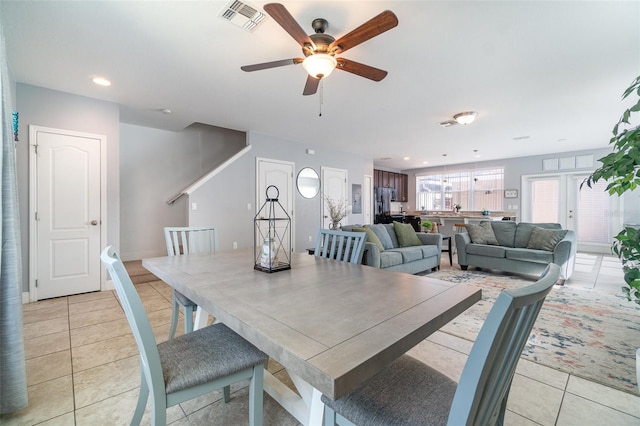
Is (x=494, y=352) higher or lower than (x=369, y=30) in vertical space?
lower

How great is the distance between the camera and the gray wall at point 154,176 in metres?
5.19

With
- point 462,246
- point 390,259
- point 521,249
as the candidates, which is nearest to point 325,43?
point 390,259

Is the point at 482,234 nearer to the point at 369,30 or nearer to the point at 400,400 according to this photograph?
the point at 369,30

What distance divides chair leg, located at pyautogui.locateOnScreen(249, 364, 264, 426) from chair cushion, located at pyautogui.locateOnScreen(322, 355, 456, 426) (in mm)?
390

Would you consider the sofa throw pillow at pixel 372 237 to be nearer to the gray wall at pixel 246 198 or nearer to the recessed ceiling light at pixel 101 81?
the gray wall at pixel 246 198

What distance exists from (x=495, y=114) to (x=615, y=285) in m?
3.08

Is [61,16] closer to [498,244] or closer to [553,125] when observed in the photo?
[498,244]

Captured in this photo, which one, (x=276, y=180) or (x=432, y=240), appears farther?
(x=276, y=180)

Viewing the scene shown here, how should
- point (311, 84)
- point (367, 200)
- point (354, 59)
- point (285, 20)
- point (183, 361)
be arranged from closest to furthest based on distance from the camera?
point (183, 361)
point (285, 20)
point (311, 84)
point (354, 59)
point (367, 200)

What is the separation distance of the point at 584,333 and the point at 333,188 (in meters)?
5.15

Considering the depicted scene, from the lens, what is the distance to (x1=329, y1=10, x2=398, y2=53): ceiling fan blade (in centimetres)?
165

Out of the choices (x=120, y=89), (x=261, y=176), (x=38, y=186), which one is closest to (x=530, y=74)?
(x=261, y=176)

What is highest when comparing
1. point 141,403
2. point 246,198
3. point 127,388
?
point 246,198

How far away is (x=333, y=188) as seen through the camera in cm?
696
